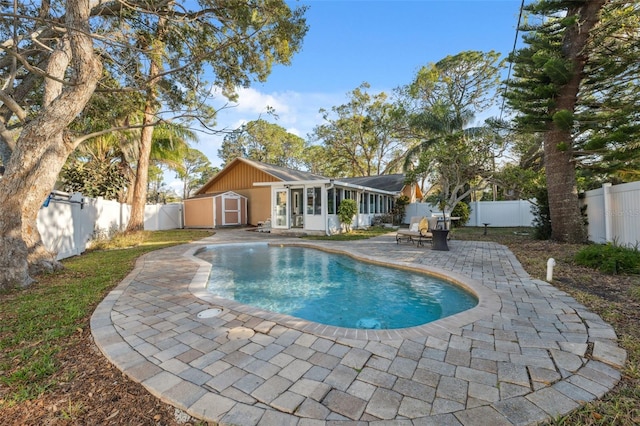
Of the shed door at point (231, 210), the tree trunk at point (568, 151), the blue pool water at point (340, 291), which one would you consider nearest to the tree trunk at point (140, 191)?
the blue pool water at point (340, 291)

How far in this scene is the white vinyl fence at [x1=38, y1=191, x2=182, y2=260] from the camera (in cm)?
719

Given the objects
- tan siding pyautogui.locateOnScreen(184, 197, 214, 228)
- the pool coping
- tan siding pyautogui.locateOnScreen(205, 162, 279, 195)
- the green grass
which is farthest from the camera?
tan siding pyautogui.locateOnScreen(184, 197, 214, 228)

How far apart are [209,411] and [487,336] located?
270 centimetres

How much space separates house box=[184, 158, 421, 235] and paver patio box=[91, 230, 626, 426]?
1009 cm

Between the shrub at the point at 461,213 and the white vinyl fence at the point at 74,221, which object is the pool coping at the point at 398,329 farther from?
the shrub at the point at 461,213

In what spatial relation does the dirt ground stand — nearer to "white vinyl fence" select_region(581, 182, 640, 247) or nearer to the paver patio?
the paver patio

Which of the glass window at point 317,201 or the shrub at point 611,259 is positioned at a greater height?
the glass window at point 317,201

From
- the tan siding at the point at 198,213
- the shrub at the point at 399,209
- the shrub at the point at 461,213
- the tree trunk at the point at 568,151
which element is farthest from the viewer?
the shrub at the point at 399,209

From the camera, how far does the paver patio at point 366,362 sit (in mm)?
1856

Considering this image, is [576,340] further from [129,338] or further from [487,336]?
[129,338]

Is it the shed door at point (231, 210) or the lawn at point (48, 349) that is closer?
the lawn at point (48, 349)

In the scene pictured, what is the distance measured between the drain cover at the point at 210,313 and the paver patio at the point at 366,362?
0.28 ft

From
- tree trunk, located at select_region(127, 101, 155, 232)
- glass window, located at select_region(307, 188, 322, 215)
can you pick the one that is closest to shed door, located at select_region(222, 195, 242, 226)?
tree trunk, located at select_region(127, 101, 155, 232)

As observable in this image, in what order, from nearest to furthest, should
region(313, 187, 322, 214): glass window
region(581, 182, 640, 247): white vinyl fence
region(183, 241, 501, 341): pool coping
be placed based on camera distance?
region(183, 241, 501, 341): pool coping < region(581, 182, 640, 247): white vinyl fence < region(313, 187, 322, 214): glass window
